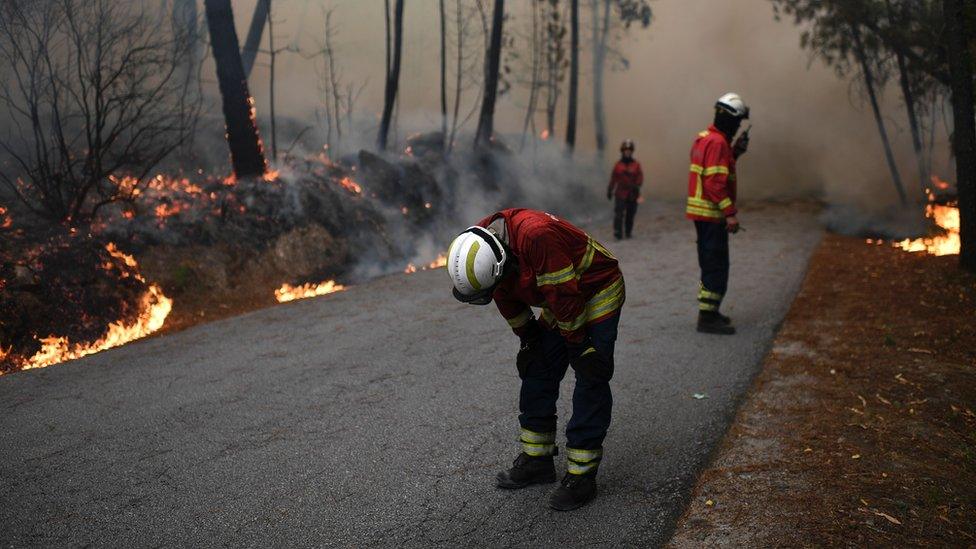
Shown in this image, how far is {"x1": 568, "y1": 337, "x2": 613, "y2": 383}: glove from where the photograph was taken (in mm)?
3838

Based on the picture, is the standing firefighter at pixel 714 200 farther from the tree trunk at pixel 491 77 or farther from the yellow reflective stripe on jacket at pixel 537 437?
the tree trunk at pixel 491 77

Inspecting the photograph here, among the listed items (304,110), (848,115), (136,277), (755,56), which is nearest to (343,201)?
(136,277)

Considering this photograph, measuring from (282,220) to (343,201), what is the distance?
1.46m

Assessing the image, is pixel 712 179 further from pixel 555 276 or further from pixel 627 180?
pixel 627 180

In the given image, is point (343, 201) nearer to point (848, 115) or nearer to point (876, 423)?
point (876, 423)

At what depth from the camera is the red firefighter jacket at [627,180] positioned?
1477cm

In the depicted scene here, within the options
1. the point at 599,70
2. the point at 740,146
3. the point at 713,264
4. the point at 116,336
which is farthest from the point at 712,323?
the point at 599,70

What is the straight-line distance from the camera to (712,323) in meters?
7.44

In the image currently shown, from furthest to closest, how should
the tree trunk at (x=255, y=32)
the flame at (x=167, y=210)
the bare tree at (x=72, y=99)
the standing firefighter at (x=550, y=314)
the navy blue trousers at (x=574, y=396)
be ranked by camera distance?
1. the tree trunk at (x=255, y=32)
2. the flame at (x=167, y=210)
3. the bare tree at (x=72, y=99)
4. the navy blue trousers at (x=574, y=396)
5. the standing firefighter at (x=550, y=314)

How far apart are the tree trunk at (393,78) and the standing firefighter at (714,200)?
9473 mm

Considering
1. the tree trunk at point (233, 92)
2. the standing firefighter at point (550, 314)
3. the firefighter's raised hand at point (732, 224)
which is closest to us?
the standing firefighter at point (550, 314)

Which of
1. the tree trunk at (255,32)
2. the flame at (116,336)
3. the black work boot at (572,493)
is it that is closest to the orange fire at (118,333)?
the flame at (116,336)

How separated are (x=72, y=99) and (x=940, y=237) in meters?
13.0

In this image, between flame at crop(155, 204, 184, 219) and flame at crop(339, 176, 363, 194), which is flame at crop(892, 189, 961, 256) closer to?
flame at crop(339, 176, 363, 194)
